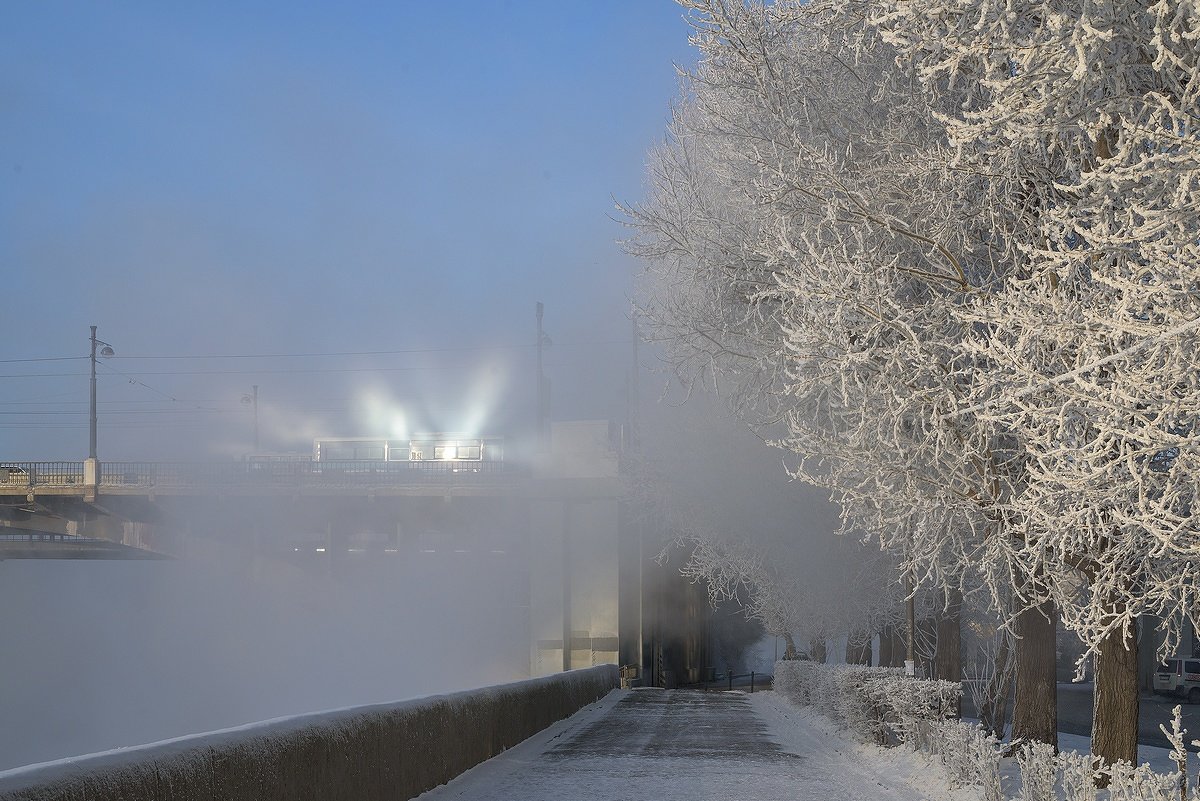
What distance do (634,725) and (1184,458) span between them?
55.8 ft

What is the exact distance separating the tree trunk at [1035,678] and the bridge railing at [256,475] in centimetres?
3926

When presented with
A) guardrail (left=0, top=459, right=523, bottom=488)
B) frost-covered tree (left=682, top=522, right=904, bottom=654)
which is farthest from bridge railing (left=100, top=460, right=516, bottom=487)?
frost-covered tree (left=682, top=522, right=904, bottom=654)

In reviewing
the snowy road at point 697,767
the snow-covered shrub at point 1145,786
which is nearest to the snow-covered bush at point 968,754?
the snowy road at point 697,767

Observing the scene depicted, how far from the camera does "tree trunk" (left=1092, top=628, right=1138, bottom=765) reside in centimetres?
977

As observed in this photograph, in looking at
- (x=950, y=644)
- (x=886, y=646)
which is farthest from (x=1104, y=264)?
(x=886, y=646)

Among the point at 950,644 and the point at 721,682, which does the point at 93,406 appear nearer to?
the point at 721,682

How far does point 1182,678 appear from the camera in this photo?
44531mm

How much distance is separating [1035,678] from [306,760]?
9338 mm

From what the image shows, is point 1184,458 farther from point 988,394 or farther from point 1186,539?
point 988,394

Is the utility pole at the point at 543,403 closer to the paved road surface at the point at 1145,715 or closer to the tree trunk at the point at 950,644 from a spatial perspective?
the paved road surface at the point at 1145,715

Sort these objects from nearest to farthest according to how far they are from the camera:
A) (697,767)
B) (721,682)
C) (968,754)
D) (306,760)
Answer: (306,760)
(968,754)
(697,767)
(721,682)

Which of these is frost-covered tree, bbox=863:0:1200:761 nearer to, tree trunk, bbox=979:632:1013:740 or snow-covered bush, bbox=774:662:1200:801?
snow-covered bush, bbox=774:662:1200:801

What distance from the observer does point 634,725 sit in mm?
22312

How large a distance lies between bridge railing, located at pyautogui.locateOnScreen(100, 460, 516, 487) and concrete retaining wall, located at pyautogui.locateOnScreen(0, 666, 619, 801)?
1472 inches
